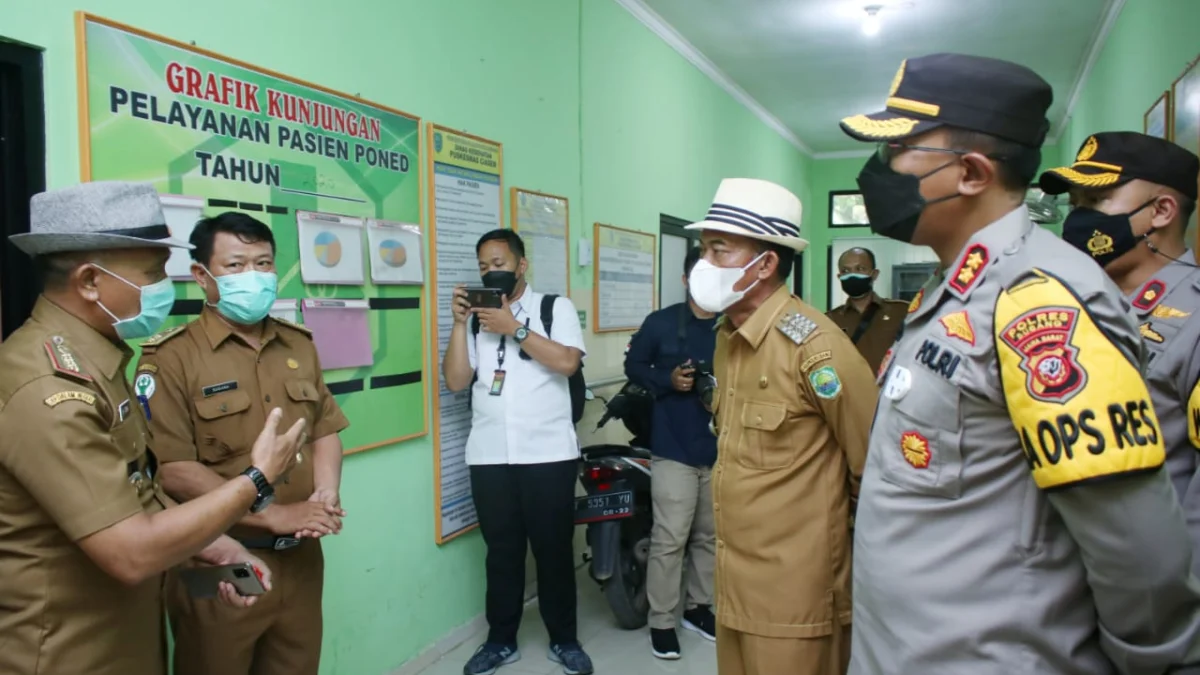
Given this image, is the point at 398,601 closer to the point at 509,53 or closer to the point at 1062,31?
the point at 509,53

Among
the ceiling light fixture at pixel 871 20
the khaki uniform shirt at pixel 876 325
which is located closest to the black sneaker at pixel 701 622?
the khaki uniform shirt at pixel 876 325

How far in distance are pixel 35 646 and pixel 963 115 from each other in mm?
1677

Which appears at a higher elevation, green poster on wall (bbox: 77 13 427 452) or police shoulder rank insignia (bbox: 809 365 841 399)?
green poster on wall (bbox: 77 13 427 452)

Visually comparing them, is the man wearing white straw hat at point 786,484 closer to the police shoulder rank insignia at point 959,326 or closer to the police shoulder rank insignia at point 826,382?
the police shoulder rank insignia at point 826,382

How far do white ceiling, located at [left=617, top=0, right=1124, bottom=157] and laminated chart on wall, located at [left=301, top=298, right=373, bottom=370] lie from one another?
290cm

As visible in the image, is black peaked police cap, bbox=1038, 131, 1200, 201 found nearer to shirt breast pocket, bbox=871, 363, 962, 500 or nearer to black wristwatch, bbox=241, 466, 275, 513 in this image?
shirt breast pocket, bbox=871, 363, 962, 500

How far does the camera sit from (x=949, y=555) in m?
1.06

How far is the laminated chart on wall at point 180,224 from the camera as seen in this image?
6.42 ft

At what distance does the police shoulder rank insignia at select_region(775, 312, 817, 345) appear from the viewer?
1778 millimetres

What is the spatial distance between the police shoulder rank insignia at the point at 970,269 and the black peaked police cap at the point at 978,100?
0.18 meters

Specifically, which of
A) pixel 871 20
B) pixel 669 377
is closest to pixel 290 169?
pixel 669 377

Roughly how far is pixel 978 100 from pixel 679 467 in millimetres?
2253

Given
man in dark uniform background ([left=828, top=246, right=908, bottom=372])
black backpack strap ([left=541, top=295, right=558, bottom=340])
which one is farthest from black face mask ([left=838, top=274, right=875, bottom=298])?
black backpack strap ([left=541, top=295, right=558, bottom=340])

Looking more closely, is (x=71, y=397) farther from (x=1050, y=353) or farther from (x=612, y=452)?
(x=612, y=452)
